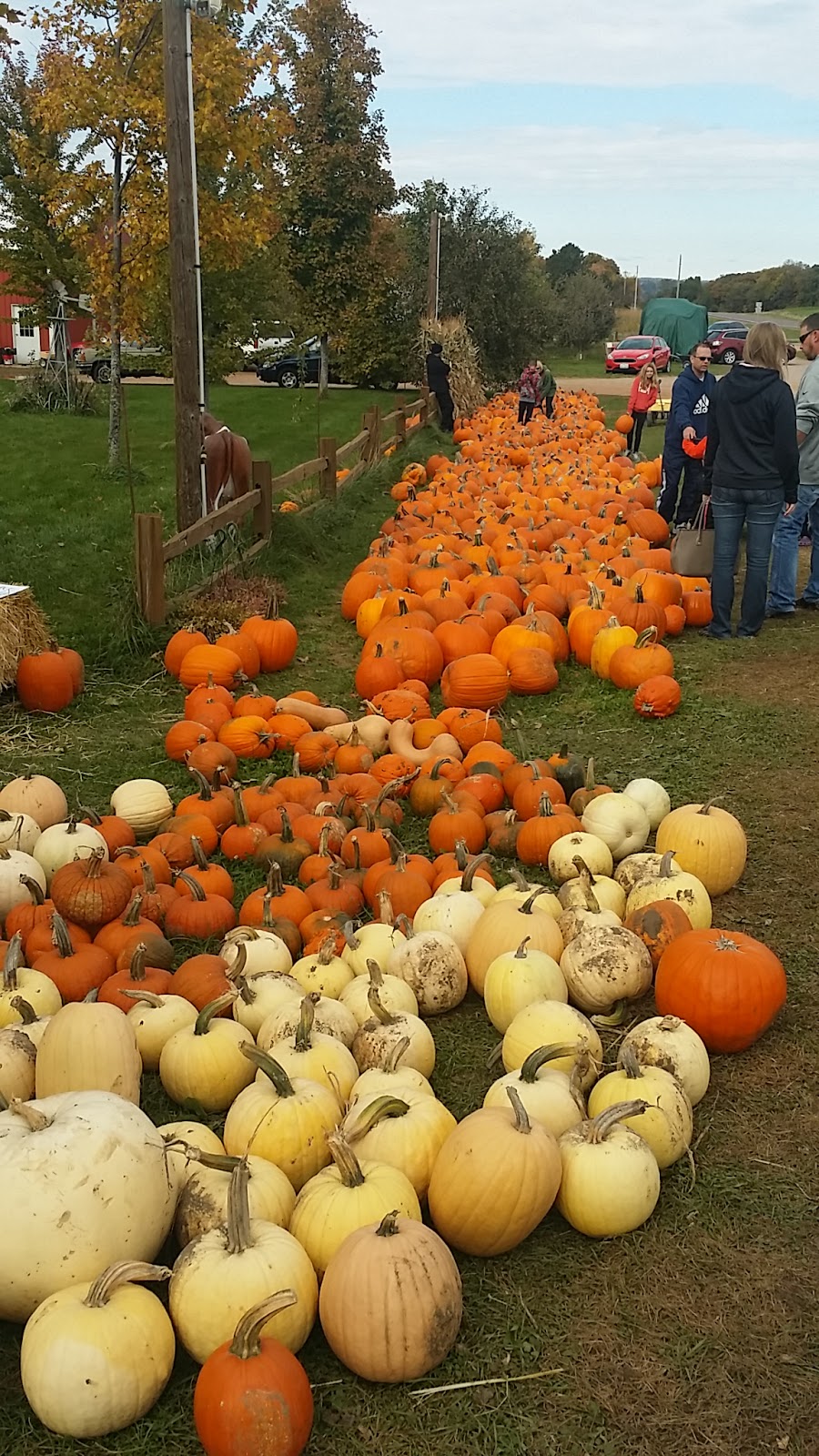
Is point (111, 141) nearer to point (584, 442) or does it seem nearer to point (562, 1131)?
point (584, 442)

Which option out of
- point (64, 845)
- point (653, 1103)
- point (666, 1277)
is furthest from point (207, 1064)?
point (64, 845)

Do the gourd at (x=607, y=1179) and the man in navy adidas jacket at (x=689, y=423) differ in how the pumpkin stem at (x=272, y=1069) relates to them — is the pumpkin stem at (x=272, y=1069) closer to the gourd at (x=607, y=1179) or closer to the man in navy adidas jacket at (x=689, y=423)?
the gourd at (x=607, y=1179)

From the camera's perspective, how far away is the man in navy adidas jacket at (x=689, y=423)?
979 cm

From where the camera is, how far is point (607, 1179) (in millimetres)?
2844

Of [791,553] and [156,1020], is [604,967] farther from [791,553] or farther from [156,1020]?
[791,553]

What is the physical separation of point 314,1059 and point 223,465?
7387 millimetres

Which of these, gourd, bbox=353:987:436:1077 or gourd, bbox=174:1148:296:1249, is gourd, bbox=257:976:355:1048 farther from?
gourd, bbox=174:1148:296:1249

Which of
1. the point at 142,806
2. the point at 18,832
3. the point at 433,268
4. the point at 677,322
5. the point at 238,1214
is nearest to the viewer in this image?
the point at 238,1214

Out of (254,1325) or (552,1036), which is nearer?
(254,1325)

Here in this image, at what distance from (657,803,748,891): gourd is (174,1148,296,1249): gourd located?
225cm

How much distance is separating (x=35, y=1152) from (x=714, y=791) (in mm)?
3802

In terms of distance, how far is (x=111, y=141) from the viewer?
1223cm

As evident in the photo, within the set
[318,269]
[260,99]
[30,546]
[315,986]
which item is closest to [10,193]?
A: [260,99]

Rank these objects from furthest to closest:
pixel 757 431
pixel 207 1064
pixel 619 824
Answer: pixel 757 431, pixel 619 824, pixel 207 1064
